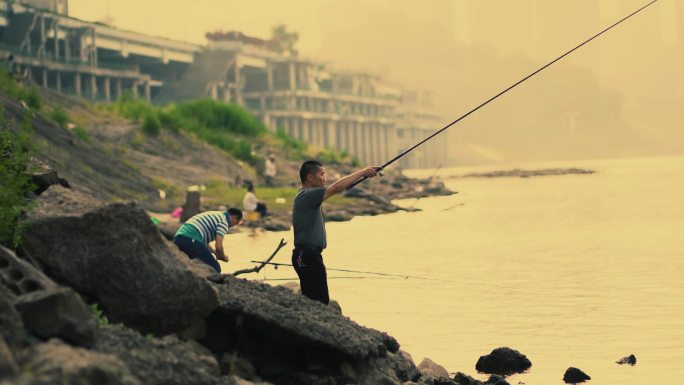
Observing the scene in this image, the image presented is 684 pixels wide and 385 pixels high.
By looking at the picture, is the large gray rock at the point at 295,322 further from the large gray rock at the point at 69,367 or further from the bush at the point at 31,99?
the bush at the point at 31,99

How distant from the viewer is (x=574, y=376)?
44.5ft

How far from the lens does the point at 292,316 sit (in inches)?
435

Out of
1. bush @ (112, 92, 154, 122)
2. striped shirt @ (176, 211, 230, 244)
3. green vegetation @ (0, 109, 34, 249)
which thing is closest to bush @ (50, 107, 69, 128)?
bush @ (112, 92, 154, 122)

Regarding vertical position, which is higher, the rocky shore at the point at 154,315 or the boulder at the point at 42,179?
the boulder at the point at 42,179

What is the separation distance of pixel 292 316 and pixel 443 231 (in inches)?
1241

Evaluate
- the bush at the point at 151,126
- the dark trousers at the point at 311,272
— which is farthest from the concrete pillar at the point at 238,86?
the dark trousers at the point at 311,272

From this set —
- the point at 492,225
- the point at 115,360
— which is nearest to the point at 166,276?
the point at 115,360

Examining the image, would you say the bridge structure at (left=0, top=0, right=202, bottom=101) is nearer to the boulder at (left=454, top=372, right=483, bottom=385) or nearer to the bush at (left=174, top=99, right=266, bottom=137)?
the bush at (left=174, top=99, right=266, bottom=137)

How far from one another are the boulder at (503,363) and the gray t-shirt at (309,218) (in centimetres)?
314

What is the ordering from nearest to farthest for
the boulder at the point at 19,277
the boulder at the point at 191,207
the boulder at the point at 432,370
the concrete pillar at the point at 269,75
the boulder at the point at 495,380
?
1. the boulder at the point at 19,277
2. the boulder at the point at 495,380
3. the boulder at the point at 432,370
4. the boulder at the point at 191,207
5. the concrete pillar at the point at 269,75

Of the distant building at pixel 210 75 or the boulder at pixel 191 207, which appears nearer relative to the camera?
the boulder at pixel 191 207

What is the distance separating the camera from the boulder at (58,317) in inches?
314

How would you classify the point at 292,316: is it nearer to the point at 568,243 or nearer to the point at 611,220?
the point at 568,243

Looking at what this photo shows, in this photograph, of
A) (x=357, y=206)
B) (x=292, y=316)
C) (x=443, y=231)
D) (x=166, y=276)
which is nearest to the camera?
(x=166, y=276)
